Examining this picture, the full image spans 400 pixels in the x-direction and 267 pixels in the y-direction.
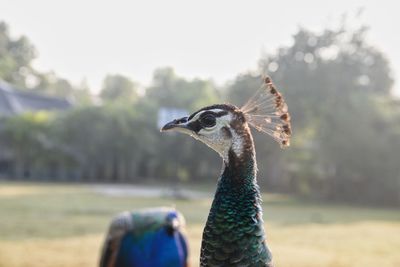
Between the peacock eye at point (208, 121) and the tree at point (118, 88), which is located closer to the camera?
the peacock eye at point (208, 121)

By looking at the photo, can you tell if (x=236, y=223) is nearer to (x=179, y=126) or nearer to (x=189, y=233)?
(x=179, y=126)

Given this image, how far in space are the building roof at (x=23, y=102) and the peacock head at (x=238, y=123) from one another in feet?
67.5

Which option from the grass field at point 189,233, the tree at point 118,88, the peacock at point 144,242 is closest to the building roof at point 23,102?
the tree at point 118,88

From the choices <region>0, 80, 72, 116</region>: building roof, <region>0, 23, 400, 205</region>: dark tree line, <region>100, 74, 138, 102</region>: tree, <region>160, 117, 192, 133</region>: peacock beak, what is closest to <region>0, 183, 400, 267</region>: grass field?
<region>0, 23, 400, 205</region>: dark tree line

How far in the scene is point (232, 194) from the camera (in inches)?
39.4

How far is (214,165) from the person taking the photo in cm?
2014

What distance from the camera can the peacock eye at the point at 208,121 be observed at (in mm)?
1033

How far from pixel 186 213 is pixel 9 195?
15.8 ft

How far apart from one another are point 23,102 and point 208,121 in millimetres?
23506

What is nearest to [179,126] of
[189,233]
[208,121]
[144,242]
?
[208,121]

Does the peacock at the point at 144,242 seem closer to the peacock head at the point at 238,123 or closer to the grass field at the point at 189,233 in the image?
the peacock head at the point at 238,123

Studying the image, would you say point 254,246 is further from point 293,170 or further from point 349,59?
point 293,170

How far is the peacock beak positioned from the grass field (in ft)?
14.4

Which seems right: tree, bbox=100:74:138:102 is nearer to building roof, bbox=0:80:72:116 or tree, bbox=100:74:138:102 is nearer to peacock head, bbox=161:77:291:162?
building roof, bbox=0:80:72:116
